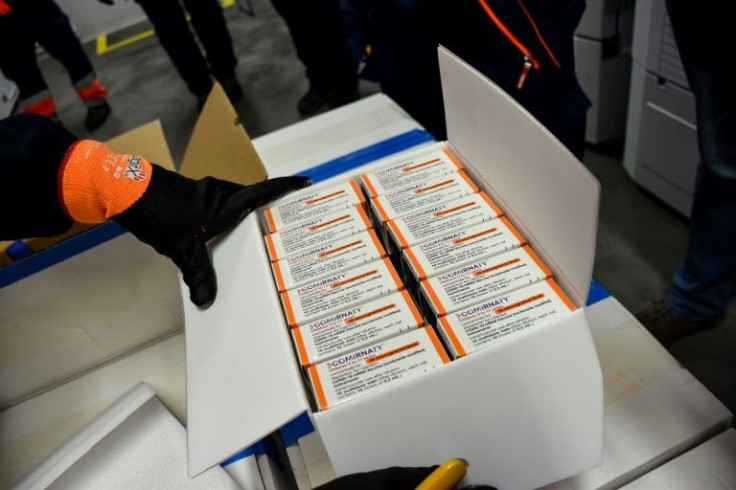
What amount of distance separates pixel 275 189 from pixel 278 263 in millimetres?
163

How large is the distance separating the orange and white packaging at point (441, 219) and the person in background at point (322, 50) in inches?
74.9

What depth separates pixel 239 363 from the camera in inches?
26.3

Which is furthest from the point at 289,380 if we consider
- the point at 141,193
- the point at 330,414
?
the point at 141,193

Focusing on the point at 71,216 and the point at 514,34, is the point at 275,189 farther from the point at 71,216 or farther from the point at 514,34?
the point at 514,34

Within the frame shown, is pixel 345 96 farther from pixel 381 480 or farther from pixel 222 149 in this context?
pixel 381 480

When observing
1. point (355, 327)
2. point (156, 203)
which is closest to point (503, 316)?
point (355, 327)

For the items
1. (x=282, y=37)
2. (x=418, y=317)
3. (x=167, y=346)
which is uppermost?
(x=418, y=317)

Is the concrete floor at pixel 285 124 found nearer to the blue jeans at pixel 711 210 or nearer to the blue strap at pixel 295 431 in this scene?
the blue jeans at pixel 711 210

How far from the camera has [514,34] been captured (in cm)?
107

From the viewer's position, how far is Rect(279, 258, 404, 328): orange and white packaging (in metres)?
0.70

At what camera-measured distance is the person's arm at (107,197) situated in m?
0.81

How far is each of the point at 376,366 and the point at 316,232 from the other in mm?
281

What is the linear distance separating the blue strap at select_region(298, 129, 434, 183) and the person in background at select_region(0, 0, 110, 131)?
7.84ft

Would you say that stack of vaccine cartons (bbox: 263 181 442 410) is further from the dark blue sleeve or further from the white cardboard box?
the dark blue sleeve
